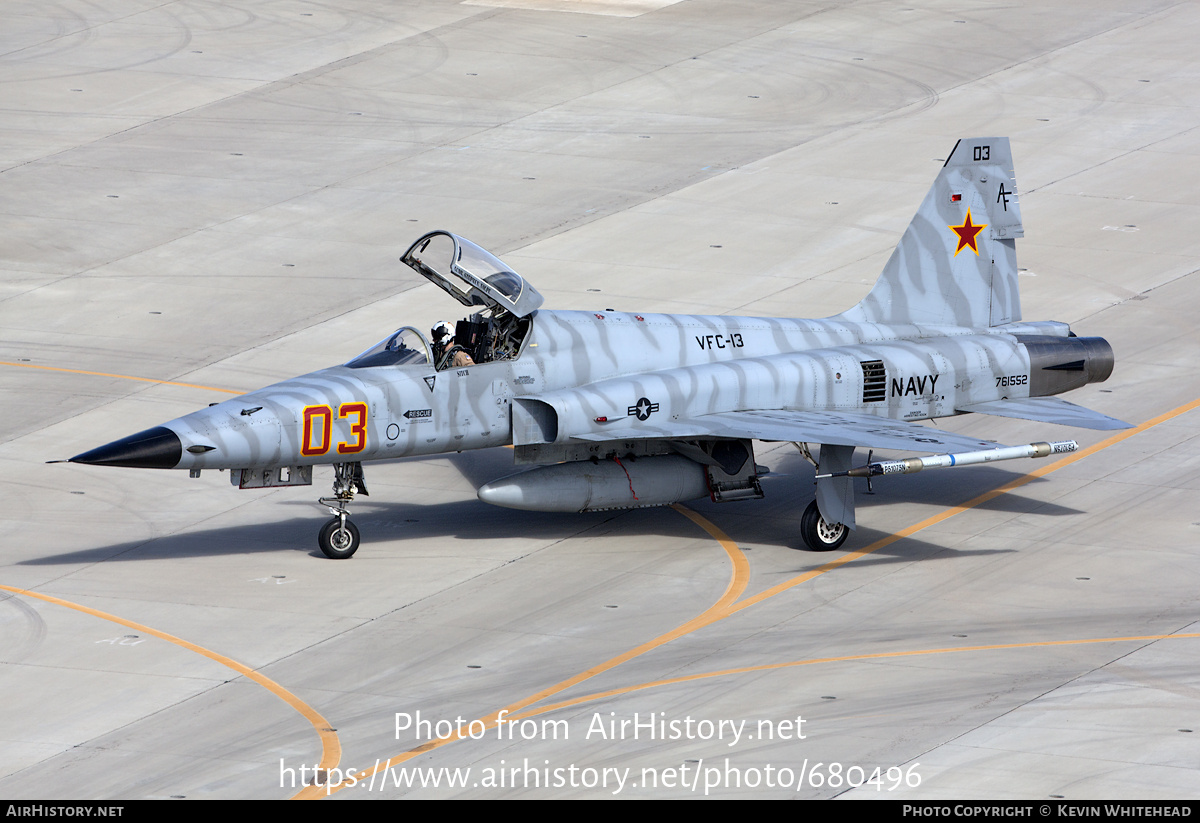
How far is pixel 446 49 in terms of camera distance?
4928cm

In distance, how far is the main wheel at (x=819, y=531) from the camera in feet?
77.3

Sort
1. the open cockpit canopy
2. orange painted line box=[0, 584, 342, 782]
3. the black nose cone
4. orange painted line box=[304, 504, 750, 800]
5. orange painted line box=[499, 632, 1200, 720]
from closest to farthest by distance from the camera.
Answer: orange painted line box=[304, 504, 750, 800], orange painted line box=[0, 584, 342, 782], orange painted line box=[499, 632, 1200, 720], the black nose cone, the open cockpit canopy

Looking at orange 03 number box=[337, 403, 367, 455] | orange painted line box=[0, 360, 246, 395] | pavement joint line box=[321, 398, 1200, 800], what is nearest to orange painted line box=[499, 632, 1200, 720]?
pavement joint line box=[321, 398, 1200, 800]

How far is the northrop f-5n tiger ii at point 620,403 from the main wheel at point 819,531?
0.09 ft

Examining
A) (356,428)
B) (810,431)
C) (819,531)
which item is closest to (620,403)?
(810,431)

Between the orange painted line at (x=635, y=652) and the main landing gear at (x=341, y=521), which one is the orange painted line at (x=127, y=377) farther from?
the orange painted line at (x=635, y=652)

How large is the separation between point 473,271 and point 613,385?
2.47 meters

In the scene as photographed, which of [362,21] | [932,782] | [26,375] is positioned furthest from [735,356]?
[362,21]

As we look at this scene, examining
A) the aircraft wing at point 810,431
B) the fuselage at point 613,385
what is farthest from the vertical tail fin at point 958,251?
the aircraft wing at point 810,431

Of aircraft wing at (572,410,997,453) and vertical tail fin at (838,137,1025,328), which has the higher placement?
vertical tail fin at (838,137,1025,328)

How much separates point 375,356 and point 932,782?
32.7 ft

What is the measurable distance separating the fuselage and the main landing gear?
0.51 meters

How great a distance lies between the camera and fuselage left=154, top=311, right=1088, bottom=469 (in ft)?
73.4

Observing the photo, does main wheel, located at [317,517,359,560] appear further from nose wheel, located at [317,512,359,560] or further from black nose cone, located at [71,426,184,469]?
black nose cone, located at [71,426,184,469]
